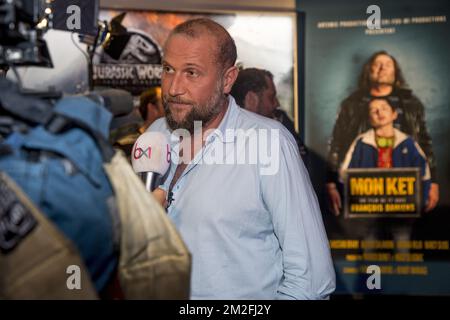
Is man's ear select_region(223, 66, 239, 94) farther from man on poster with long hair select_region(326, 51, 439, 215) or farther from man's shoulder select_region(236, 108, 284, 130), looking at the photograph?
man on poster with long hair select_region(326, 51, 439, 215)

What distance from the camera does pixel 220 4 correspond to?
284cm

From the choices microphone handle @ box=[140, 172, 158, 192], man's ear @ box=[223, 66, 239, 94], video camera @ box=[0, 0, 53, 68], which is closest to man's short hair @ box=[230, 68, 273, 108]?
man's ear @ box=[223, 66, 239, 94]

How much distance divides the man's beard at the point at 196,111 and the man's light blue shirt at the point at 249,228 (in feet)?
0.21

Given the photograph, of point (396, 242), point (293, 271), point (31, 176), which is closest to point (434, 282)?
point (396, 242)

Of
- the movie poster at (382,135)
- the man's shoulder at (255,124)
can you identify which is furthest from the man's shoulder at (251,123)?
the movie poster at (382,135)

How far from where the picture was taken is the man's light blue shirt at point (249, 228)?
1739mm

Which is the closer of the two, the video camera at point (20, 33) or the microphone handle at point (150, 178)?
Result: the video camera at point (20, 33)

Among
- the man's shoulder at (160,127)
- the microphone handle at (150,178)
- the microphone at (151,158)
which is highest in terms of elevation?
the man's shoulder at (160,127)

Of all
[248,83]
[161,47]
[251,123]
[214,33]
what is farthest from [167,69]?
[161,47]

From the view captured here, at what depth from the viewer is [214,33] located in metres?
1.84

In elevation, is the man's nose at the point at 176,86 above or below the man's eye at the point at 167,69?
below

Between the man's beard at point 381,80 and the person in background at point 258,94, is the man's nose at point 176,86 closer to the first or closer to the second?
the person in background at point 258,94

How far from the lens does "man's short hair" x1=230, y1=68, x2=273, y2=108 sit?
8.13 feet

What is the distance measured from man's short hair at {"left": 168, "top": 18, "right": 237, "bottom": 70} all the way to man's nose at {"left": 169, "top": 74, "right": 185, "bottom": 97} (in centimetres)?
12
